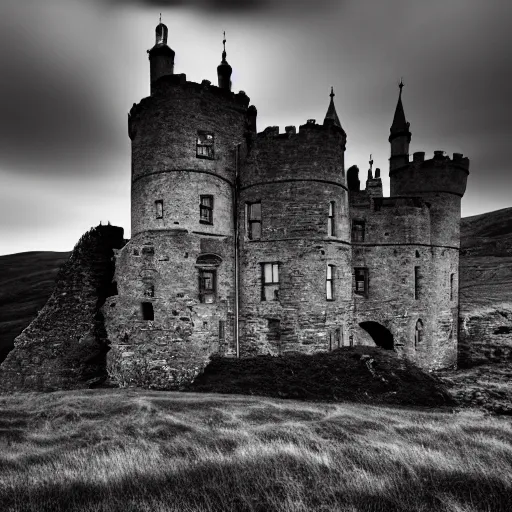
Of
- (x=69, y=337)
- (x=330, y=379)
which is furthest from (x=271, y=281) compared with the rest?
(x=69, y=337)

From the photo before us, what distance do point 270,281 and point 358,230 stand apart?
771 centimetres

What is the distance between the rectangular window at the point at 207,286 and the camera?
20.6m

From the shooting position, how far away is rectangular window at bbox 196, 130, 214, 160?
824 inches

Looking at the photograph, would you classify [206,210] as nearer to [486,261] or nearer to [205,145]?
[205,145]

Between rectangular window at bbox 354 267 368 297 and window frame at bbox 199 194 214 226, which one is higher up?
window frame at bbox 199 194 214 226

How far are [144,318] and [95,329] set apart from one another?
3.73 meters

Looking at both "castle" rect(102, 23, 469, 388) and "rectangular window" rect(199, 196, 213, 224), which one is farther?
"rectangular window" rect(199, 196, 213, 224)

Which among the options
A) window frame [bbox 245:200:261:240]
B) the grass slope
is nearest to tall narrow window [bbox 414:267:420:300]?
the grass slope

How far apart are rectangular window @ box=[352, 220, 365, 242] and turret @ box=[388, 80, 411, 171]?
6.87 metres

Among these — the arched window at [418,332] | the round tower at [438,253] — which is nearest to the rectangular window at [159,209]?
the round tower at [438,253]

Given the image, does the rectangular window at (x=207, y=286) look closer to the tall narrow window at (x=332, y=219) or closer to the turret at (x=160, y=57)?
the tall narrow window at (x=332, y=219)

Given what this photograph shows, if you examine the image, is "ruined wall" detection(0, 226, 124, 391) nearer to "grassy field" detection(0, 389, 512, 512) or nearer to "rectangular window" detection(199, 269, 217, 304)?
"rectangular window" detection(199, 269, 217, 304)

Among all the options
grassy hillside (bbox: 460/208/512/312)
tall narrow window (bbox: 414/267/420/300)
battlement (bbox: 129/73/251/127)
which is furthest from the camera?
grassy hillside (bbox: 460/208/512/312)

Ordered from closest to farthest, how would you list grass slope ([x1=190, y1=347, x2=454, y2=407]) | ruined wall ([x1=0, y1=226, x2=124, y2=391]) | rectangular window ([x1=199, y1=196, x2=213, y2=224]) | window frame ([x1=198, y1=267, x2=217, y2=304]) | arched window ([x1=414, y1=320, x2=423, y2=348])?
grass slope ([x1=190, y1=347, x2=454, y2=407]) < window frame ([x1=198, y1=267, x2=217, y2=304]) < rectangular window ([x1=199, y1=196, x2=213, y2=224]) < ruined wall ([x1=0, y1=226, x2=124, y2=391]) < arched window ([x1=414, y1=320, x2=423, y2=348])
